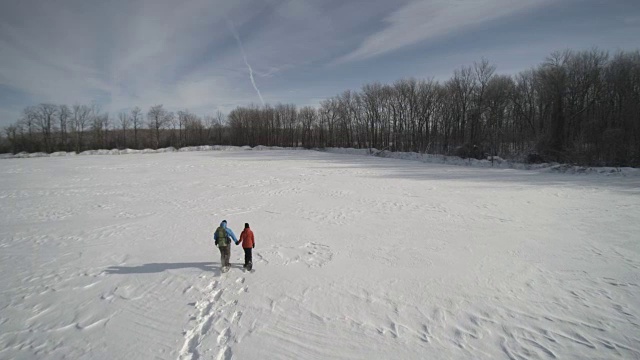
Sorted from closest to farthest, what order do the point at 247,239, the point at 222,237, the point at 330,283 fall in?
the point at 330,283, the point at 222,237, the point at 247,239

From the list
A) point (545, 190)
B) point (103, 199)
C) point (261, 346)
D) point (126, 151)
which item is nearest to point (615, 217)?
point (545, 190)

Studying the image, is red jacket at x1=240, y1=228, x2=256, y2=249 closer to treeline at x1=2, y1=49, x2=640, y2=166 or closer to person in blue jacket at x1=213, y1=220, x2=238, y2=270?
person in blue jacket at x1=213, y1=220, x2=238, y2=270

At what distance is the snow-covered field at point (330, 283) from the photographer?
13.5 feet

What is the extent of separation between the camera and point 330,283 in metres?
5.85

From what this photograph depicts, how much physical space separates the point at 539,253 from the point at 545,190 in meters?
11.0

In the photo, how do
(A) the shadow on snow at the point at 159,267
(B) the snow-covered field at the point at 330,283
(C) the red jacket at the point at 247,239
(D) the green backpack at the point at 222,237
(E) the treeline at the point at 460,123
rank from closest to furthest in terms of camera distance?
1. (B) the snow-covered field at the point at 330,283
2. (D) the green backpack at the point at 222,237
3. (C) the red jacket at the point at 247,239
4. (A) the shadow on snow at the point at 159,267
5. (E) the treeline at the point at 460,123

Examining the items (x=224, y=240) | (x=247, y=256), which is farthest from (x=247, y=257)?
(x=224, y=240)

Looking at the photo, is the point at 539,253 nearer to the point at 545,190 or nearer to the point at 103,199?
the point at 545,190

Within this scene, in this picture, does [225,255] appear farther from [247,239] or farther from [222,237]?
[247,239]

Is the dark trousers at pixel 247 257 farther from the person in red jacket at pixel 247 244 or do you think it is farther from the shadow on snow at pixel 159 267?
the shadow on snow at pixel 159 267

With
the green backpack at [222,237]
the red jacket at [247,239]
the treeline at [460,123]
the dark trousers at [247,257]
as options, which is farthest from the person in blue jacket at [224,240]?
the treeline at [460,123]

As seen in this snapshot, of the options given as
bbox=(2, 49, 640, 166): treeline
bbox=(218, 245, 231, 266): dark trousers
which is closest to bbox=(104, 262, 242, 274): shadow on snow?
bbox=(218, 245, 231, 266): dark trousers

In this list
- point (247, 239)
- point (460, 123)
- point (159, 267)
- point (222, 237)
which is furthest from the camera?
point (460, 123)

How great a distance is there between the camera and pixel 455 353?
12.7ft
